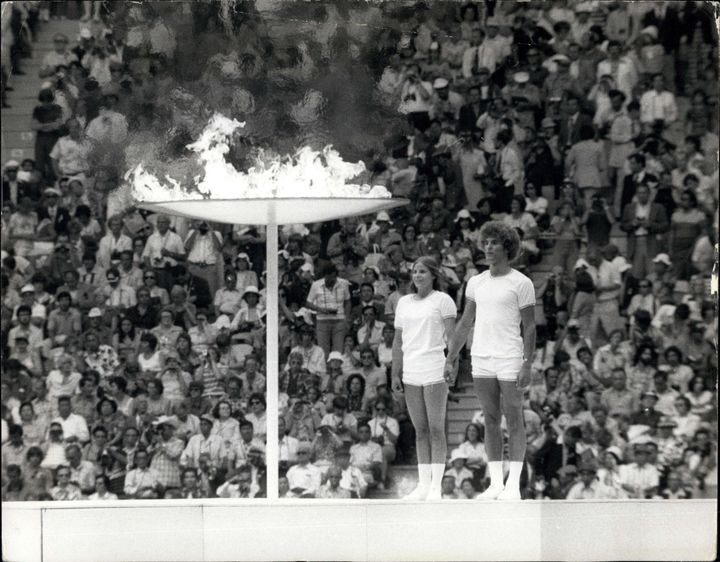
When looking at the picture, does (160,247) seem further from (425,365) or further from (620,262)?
(620,262)

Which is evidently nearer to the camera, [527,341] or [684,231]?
[527,341]

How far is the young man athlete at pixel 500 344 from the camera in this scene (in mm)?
8008

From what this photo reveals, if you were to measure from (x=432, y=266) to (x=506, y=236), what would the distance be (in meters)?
0.45

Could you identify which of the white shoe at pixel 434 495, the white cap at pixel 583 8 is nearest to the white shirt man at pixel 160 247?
the white shoe at pixel 434 495

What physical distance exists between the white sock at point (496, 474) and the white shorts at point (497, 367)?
486 millimetres

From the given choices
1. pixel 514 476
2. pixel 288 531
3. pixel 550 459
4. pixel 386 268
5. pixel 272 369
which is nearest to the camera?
pixel 288 531

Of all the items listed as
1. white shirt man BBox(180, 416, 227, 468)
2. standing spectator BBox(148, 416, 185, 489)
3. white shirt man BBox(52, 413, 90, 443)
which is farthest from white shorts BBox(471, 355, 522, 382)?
white shirt man BBox(52, 413, 90, 443)

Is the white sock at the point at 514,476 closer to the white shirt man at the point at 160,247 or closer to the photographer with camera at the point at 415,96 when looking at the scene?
the photographer with camera at the point at 415,96

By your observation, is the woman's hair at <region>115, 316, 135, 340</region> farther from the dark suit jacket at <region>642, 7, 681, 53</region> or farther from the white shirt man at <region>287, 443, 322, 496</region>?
the dark suit jacket at <region>642, 7, 681, 53</region>

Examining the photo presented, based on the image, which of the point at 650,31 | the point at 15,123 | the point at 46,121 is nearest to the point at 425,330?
the point at 650,31

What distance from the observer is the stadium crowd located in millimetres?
8555

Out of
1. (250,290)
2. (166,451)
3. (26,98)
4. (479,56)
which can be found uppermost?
(479,56)

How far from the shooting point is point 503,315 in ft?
26.3

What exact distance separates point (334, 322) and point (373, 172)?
36.1 inches
